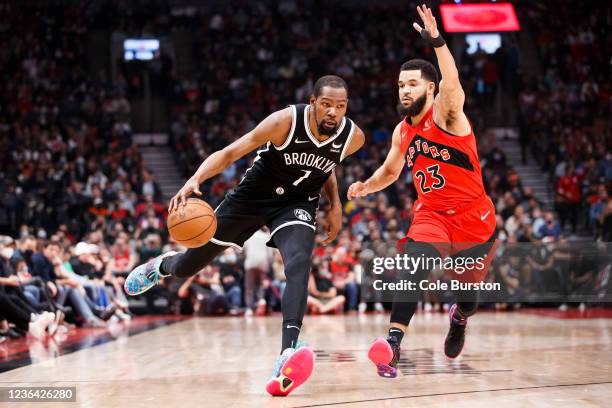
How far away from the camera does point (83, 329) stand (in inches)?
413

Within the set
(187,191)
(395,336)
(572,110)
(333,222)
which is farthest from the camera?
(572,110)

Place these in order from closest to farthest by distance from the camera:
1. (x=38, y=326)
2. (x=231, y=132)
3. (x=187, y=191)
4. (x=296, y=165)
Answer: (x=187, y=191) < (x=296, y=165) < (x=38, y=326) < (x=231, y=132)

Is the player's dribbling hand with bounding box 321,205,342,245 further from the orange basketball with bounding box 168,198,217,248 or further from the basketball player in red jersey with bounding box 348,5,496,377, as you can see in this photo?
the orange basketball with bounding box 168,198,217,248

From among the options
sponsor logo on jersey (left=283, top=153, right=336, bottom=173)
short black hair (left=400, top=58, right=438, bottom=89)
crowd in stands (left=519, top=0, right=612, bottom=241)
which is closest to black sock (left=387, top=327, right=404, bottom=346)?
sponsor logo on jersey (left=283, top=153, right=336, bottom=173)

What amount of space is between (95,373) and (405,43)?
1680 cm

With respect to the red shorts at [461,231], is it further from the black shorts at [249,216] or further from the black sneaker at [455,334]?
the black shorts at [249,216]

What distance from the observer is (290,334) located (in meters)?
5.09

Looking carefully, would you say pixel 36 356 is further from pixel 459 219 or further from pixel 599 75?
pixel 599 75

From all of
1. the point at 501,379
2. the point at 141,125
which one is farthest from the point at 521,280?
the point at 141,125

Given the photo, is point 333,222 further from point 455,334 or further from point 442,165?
point 455,334

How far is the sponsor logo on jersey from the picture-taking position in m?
5.51

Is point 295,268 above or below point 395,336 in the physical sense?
above

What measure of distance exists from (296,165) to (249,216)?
1.57 ft

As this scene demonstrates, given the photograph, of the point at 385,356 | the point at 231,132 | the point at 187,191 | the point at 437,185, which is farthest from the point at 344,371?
the point at 231,132
